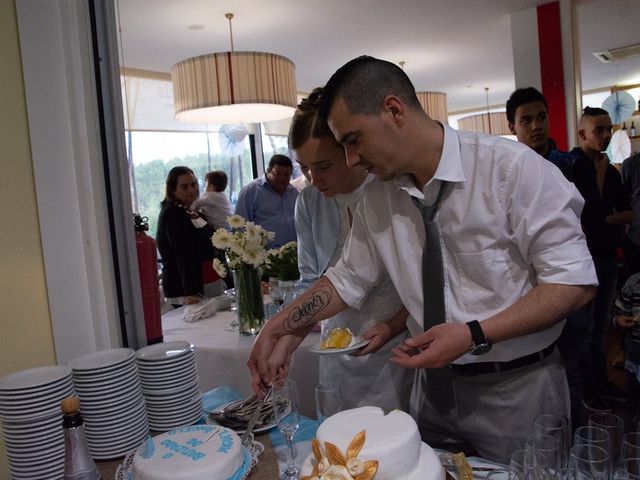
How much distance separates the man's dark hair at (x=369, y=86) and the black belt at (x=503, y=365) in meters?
0.65

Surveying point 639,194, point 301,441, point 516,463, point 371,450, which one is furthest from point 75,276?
point 639,194

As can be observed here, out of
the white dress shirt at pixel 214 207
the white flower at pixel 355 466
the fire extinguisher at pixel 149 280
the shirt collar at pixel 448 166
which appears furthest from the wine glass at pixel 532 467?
the white dress shirt at pixel 214 207

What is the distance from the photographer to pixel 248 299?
7.39 feet

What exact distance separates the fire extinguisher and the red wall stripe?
404 centimetres

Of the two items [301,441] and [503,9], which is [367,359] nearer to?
[301,441]

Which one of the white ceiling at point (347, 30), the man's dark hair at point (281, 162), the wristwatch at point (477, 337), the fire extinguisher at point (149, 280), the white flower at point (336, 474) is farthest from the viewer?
the man's dark hair at point (281, 162)

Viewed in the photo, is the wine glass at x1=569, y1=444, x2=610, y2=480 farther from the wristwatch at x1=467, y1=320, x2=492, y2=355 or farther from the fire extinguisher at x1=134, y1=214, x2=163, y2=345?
the fire extinguisher at x1=134, y1=214, x2=163, y2=345

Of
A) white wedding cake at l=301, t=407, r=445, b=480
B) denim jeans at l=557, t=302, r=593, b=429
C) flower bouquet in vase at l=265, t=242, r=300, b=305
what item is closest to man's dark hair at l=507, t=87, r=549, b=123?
denim jeans at l=557, t=302, r=593, b=429

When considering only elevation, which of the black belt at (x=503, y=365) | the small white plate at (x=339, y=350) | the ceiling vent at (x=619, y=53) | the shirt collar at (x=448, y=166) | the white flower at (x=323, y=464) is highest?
the ceiling vent at (x=619, y=53)

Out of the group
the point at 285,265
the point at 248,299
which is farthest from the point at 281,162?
the point at 248,299

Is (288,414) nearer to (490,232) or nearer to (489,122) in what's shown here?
(490,232)

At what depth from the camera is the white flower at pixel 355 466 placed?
79 centimetres

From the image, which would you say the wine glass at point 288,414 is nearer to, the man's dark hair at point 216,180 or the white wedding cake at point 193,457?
the white wedding cake at point 193,457

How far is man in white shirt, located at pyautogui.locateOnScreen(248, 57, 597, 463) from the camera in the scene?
46.7 inches
